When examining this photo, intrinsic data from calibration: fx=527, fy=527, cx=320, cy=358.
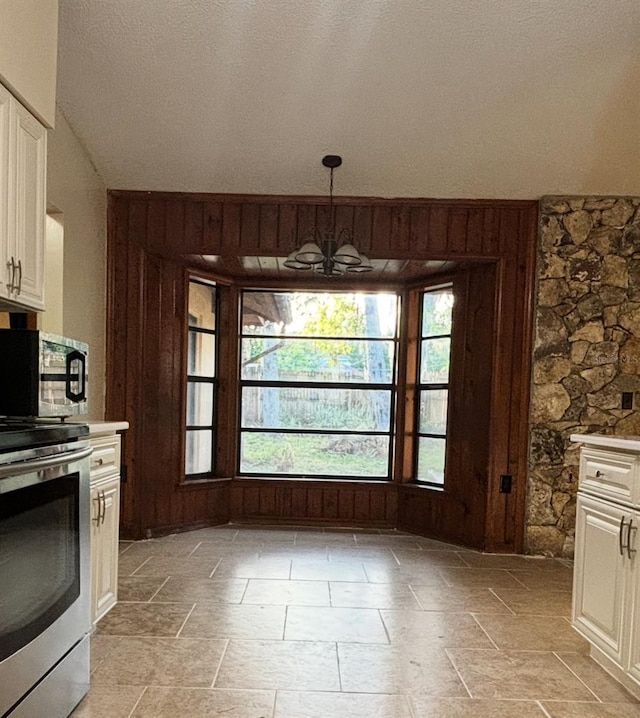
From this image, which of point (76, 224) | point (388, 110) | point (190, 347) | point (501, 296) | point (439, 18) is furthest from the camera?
point (190, 347)

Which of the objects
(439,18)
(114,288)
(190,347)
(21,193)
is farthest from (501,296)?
(21,193)

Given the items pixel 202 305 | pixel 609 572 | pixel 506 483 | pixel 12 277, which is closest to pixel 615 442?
pixel 609 572

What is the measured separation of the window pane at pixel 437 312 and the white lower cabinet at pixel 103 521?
8.77 ft

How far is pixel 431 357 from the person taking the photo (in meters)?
4.27

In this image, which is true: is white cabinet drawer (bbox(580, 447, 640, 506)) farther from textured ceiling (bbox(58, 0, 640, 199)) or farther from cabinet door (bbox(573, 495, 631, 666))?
textured ceiling (bbox(58, 0, 640, 199))

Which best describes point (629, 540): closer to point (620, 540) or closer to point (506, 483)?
point (620, 540)

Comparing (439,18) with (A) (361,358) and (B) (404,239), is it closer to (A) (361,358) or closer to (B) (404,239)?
(B) (404,239)

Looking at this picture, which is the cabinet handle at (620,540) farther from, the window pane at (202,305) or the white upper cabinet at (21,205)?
the window pane at (202,305)

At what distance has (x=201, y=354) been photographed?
13.9 ft

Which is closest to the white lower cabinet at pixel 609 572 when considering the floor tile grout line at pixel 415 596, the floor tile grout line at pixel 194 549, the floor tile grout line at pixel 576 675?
the floor tile grout line at pixel 576 675

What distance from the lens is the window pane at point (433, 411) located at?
4137mm

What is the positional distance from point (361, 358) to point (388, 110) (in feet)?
6.72

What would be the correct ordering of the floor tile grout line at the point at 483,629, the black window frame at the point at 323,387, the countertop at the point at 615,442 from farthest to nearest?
the black window frame at the point at 323,387
the floor tile grout line at the point at 483,629
the countertop at the point at 615,442

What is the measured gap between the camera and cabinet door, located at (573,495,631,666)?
2.01 meters
